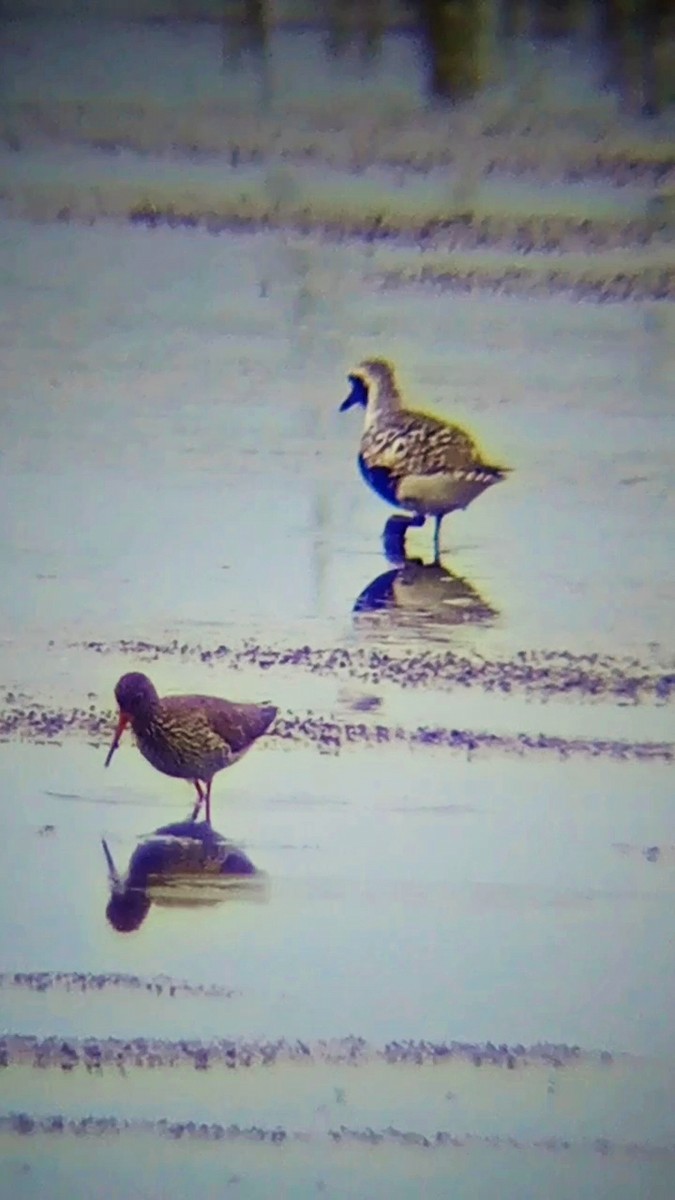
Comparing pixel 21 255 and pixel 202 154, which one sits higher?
pixel 202 154

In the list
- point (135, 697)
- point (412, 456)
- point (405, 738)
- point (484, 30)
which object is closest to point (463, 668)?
point (405, 738)

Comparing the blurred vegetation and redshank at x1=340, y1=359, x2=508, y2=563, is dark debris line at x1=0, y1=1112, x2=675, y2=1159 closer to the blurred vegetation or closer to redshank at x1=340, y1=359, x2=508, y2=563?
redshank at x1=340, y1=359, x2=508, y2=563

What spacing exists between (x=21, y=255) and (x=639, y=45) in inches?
30.2

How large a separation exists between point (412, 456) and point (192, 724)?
414 millimetres

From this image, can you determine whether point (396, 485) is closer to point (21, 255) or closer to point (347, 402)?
point (347, 402)

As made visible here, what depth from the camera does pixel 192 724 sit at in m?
1.41

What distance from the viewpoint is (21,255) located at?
141cm

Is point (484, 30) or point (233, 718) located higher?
point (484, 30)

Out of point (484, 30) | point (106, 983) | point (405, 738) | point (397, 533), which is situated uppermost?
point (484, 30)

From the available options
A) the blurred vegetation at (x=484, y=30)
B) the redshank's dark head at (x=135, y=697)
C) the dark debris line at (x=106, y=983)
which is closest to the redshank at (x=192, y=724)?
the redshank's dark head at (x=135, y=697)

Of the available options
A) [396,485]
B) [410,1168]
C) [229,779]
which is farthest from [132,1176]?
[396,485]

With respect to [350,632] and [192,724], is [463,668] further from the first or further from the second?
[192,724]

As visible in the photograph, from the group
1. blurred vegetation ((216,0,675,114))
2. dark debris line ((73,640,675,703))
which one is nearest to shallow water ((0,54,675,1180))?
dark debris line ((73,640,675,703))

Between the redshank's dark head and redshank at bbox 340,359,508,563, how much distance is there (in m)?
0.36
